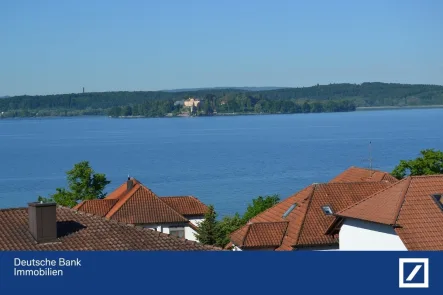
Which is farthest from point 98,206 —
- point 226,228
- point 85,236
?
point 85,236

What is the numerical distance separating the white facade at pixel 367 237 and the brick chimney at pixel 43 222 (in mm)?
7895

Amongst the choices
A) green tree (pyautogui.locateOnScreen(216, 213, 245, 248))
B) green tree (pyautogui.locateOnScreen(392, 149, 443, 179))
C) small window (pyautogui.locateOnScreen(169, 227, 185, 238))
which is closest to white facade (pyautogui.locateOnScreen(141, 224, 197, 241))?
small window (pyautogui.locateOnScreen(169, 227, 185, 238))

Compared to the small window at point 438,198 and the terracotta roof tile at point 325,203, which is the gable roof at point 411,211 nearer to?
the small window at point 438,198

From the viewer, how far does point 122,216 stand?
1255 inches

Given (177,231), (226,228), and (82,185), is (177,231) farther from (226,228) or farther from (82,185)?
(82,185)

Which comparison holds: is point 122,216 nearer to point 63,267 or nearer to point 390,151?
point 63,267

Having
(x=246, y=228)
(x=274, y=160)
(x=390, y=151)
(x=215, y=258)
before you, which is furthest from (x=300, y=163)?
(x=215, y=258)

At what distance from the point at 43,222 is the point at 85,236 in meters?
0.87

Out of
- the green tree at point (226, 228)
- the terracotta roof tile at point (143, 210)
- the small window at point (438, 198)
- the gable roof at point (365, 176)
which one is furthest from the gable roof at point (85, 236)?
the gable roof at point (365, 176)

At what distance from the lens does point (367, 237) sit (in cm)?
2045

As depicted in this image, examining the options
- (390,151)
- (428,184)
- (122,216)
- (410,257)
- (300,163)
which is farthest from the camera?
(390,151)

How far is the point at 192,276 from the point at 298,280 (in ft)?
2.96

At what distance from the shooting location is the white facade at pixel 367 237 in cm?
1919

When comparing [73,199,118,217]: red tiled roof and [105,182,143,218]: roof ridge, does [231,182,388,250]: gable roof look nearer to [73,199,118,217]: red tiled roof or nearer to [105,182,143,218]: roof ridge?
[105,182,143,218]: roof ridge
